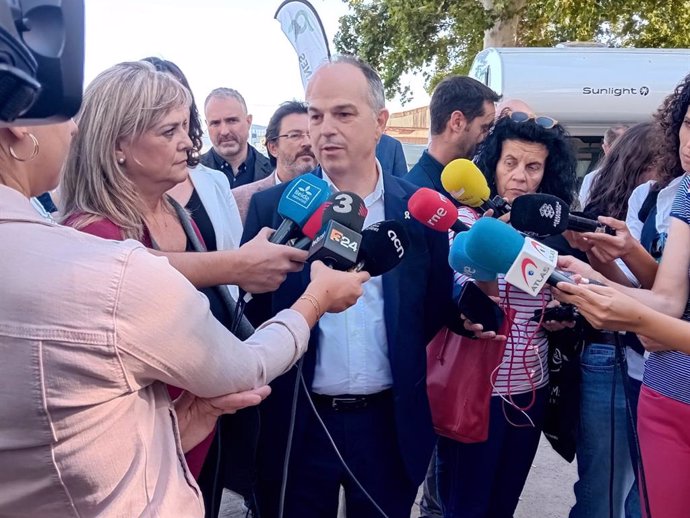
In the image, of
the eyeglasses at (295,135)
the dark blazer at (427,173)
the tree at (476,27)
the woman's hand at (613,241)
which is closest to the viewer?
the woman's hand at (613,241)

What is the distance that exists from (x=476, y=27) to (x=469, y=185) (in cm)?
1267

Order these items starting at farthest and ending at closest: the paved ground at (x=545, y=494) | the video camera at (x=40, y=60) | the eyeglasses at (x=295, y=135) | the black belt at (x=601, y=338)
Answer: the eyeglasses at (x=295, y=135) < the paved ground at (x=545, y=494) < the black belt at (x=601, y=338) < the video camera at (x=40, y=60)

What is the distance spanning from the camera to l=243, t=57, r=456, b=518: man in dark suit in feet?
6.71

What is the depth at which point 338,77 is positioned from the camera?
7.38ft

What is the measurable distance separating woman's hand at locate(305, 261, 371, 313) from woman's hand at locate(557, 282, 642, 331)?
0.55 m

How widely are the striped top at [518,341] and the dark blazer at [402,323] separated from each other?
0.20m

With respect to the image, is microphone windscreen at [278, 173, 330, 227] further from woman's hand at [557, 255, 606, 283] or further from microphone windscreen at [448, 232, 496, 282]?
woman's hand at [557, 255, 606, 283]

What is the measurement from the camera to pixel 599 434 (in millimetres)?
2562

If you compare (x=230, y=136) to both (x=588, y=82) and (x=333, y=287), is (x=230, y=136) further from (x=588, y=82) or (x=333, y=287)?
(x=588, y=82)

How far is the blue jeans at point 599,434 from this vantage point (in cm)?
256

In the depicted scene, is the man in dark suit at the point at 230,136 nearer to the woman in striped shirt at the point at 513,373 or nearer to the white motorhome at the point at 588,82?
the woman in striped shirt at the point at 513,373

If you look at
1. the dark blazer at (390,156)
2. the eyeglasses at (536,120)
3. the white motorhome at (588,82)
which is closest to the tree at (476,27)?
the white motorhome at (588,82)

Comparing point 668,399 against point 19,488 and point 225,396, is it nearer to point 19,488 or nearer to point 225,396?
point 225,396

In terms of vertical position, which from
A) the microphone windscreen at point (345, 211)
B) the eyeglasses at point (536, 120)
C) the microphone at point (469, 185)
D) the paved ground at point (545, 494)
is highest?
the eyeglasses at point (536, 120)
